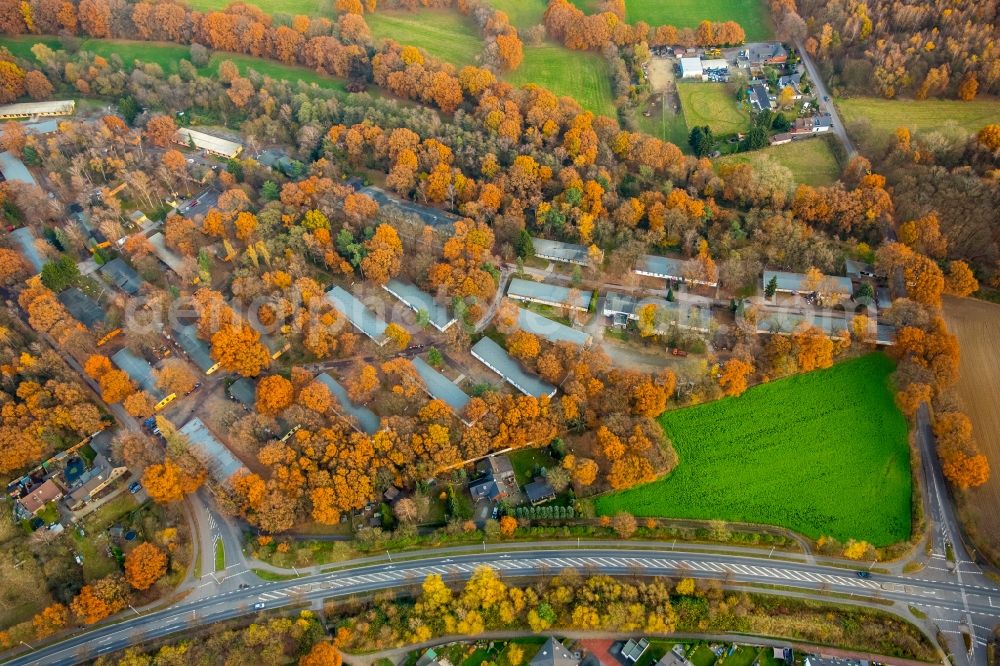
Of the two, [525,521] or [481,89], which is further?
[481,89]

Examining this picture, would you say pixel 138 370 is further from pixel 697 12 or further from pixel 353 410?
pixel 697 12

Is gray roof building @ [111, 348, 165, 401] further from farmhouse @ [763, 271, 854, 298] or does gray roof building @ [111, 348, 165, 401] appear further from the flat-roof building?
farmhouse @ [763, 271, 854, 298]

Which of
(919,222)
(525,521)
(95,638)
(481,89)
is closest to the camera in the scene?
(95,638)

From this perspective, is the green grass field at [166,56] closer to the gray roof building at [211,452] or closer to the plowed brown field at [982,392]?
the gray roof building at [211,452]

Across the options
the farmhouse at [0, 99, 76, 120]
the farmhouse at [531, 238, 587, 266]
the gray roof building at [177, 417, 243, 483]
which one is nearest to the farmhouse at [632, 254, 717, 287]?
the farmhouse at [531, 238, 587, 266]

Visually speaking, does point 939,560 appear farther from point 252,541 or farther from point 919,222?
point 252,541

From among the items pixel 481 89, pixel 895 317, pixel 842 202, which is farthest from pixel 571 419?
pixel 481 89

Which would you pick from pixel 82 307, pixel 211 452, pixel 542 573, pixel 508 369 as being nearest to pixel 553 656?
pixel 542 573
